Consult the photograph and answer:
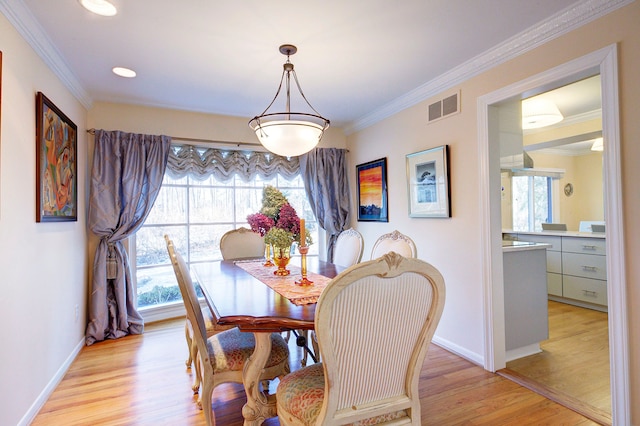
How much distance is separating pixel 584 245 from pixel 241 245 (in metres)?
4.22

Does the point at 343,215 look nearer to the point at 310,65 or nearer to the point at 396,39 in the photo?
the point at 310,65

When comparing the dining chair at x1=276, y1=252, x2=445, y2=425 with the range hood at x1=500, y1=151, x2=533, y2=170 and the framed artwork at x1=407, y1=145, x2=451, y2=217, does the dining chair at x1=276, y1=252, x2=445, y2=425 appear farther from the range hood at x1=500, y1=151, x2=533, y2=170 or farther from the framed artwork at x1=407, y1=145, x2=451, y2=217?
the range hood at x1=500, y1=151, x2=533, y2=170

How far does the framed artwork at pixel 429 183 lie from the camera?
9.73 ft

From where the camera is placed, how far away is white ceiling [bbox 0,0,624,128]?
1.91 meters

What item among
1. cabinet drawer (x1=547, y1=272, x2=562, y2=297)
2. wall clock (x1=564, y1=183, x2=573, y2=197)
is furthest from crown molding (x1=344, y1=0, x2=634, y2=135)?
wall clock (x1=564, y1=183, x2=573, y2=197)

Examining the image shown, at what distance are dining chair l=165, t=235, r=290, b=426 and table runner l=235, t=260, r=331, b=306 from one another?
12.8 inches

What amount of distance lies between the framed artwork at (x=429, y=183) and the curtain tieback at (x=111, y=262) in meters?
3.12

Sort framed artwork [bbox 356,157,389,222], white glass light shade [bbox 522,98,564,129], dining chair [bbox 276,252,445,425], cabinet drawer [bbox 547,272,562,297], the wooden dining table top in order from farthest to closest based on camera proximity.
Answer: cabinet drawer [bbox 547,272,562,297] → framed artwork [bbox 356,157,389,222] → white glass light shade [bbox 522,98,564,129] → the wooden dining table top → dining chair [bbox 276,252,445,425]

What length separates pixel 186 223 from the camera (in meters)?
3.94

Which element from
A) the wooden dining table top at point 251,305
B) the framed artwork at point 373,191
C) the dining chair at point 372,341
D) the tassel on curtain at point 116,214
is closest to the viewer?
the dining chair at point 372,341

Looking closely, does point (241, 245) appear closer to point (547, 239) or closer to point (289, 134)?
point (289, 134)

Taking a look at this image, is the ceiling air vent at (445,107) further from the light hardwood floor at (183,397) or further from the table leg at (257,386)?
the table leg at (257,386)

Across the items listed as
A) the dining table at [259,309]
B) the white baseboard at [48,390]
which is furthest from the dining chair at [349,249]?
the white baseboard at [48,390]

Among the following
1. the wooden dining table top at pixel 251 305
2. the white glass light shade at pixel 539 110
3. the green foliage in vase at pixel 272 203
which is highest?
the white glass light shade at pixel 539 110
